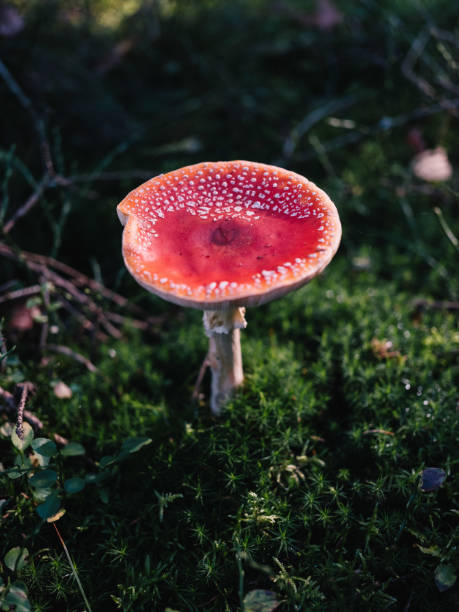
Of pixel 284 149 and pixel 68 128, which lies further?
pixel 284 149

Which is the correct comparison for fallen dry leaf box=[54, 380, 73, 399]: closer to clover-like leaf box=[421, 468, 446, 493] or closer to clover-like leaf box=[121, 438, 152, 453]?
clover-like leaf box=[121, 438, 152, 453]

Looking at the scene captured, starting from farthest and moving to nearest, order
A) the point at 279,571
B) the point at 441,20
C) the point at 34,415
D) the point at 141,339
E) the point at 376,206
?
1. the point at 441,20
2. the point at 376,206
3. the point at 141,339
4. the point at 34,415
5. the point at 279,571

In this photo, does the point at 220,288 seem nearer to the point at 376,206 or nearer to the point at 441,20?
the point at 376,206

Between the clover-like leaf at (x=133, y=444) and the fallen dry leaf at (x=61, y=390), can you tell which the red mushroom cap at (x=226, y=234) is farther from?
the fallen dry leaf at (x=61, y=390)

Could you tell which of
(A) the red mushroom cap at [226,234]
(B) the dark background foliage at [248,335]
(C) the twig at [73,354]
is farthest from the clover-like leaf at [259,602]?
(C) the twig at [73,354]

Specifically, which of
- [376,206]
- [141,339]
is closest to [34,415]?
[141,339]

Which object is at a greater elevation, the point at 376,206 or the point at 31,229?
the point at 31,229

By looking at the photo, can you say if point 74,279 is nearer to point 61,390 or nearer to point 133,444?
point 61,390
